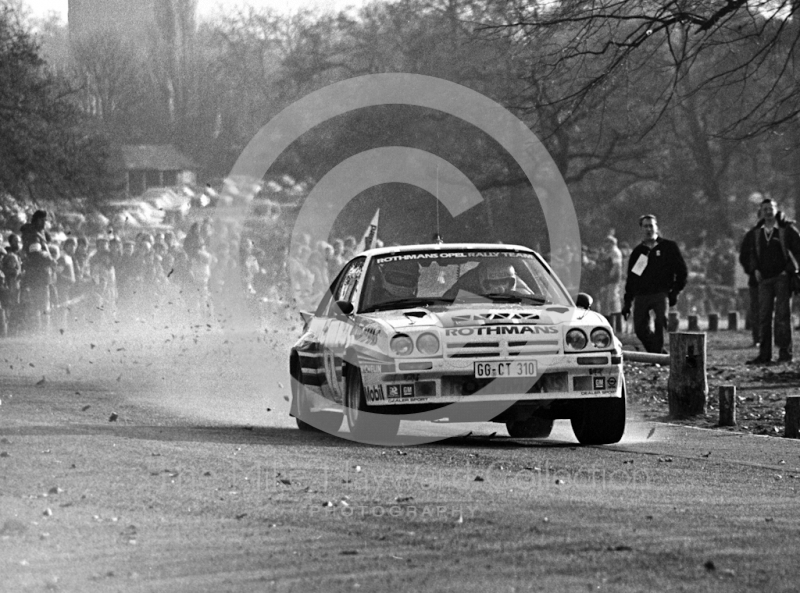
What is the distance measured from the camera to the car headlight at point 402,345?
1001 cm

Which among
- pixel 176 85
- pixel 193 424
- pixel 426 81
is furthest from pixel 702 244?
pixel 176 85

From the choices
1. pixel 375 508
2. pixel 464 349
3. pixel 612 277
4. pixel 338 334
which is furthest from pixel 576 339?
pixel 612 277

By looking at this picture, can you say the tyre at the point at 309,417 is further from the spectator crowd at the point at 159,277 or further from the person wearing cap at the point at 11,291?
the person wearing cap at the point at 11,291

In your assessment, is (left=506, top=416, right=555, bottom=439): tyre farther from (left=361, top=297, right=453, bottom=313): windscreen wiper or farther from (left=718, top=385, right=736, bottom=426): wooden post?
(left=718, top=385, right=736, bottom=426): wooden post

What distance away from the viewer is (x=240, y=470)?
336 inches

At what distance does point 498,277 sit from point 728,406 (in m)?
2.69

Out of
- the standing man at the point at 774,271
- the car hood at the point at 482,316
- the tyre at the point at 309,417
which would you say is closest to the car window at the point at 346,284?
the tyre at the point at 309,417

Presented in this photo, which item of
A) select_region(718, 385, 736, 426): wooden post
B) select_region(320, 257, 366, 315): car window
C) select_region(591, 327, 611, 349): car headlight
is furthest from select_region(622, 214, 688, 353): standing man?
select_region(591, 327, 611, 349): car headlight

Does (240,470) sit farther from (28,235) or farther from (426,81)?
(426,81)

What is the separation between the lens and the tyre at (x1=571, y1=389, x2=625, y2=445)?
34.2 feet

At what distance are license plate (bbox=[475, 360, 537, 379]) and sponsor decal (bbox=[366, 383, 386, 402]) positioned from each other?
679 millimetres

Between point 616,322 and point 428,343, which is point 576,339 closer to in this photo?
point 428,343

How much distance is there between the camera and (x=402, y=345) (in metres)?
10.0

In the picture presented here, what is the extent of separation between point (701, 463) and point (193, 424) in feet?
14.3
